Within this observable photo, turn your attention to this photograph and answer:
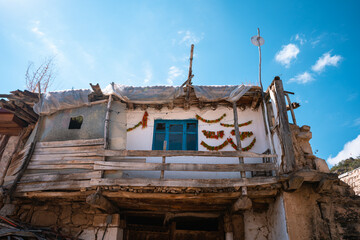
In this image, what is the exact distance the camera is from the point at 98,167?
6.97m

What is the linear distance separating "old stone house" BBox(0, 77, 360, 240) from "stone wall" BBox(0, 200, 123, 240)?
0.03 meters

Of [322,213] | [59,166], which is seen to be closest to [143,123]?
[59,166]

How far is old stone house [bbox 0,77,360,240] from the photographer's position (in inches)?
261

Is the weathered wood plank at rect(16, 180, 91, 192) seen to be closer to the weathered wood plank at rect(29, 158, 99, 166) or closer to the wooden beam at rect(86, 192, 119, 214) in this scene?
the wooden beam at rect(86, 192, 119, 214)

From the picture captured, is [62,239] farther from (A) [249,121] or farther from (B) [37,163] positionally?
(A) [249,121]

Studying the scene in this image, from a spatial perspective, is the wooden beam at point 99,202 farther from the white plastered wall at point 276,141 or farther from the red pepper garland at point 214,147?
the white plastered wall at point 276,141

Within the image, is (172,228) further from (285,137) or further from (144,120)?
(285,137)

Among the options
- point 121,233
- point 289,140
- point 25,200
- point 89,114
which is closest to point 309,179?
point 289,140

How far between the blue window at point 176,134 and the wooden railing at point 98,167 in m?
1.35

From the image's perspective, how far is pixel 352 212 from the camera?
6.54m

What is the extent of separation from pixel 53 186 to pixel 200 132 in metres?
4.66

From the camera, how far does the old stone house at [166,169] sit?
6.62 meters

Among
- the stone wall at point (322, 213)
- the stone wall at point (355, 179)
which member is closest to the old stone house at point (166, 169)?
the stone wall at point (322, 213)

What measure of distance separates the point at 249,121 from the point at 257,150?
3.45 feet
